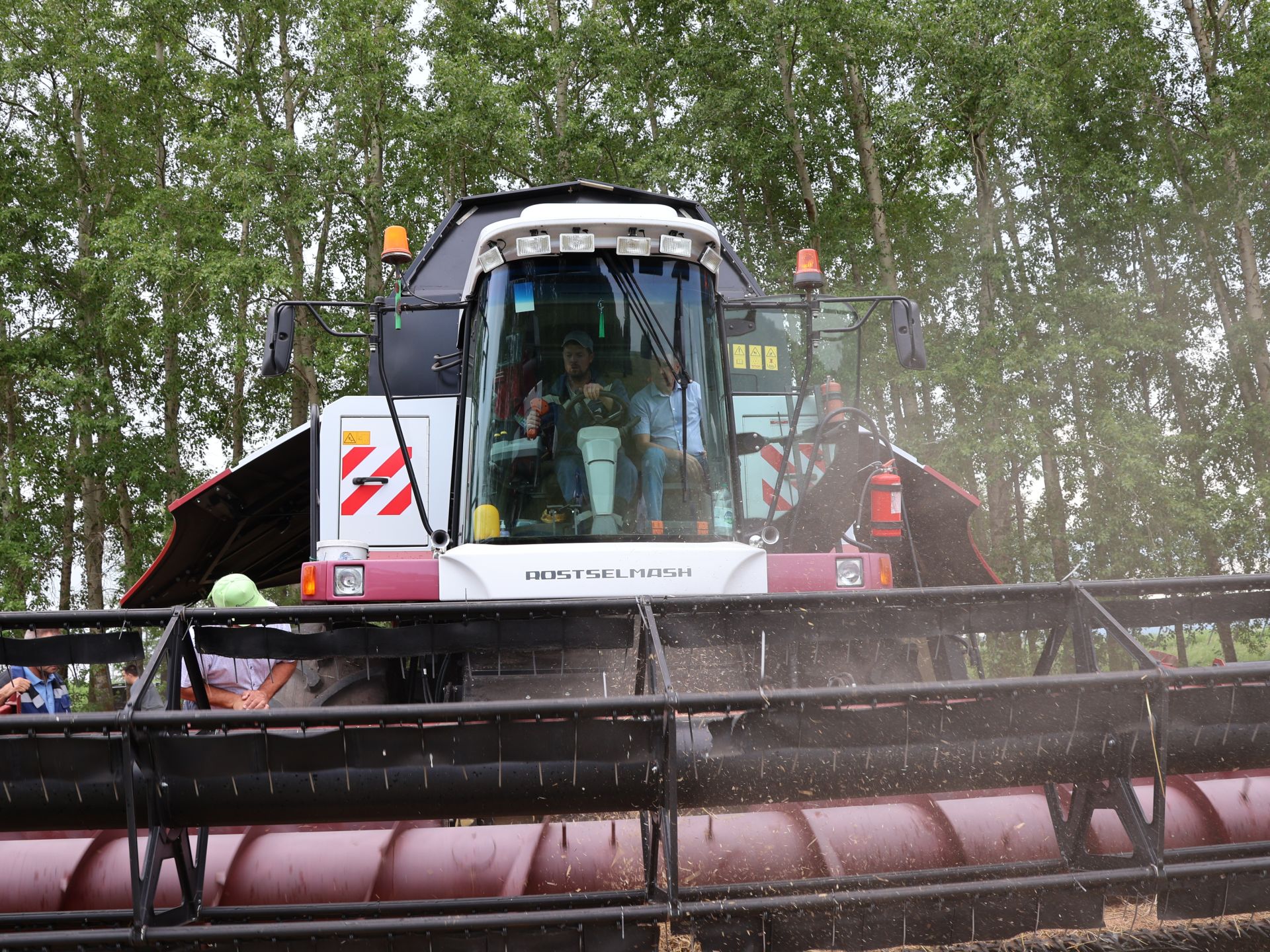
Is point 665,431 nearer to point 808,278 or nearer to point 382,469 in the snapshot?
point 808,278

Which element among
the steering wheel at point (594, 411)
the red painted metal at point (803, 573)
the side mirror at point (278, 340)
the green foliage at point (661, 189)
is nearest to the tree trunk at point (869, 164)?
the green foliage at point (661, 189)

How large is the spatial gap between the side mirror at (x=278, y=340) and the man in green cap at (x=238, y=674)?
1.04 m

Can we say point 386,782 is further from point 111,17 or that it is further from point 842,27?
point 111,17

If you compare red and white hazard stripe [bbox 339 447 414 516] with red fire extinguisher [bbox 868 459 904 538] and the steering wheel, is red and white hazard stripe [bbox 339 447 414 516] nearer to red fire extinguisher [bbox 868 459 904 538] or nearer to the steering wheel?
the steering wheel

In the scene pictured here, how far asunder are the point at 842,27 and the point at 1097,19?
24.9 feet

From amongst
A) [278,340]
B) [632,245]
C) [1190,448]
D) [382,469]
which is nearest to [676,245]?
[632,245]

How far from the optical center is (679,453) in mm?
4406

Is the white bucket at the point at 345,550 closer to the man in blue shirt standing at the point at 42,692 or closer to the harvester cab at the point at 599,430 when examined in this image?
the harvester cab at the point at 599,430

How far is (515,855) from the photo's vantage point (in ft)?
9.89

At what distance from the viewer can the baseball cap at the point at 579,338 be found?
4.46m

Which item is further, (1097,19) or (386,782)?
(1097,19)

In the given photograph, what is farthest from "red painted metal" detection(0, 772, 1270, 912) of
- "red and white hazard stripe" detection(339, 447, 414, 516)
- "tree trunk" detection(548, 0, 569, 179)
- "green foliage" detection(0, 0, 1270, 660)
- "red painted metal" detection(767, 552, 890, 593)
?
"tree trunk" detection(548, 0, 569, 179)

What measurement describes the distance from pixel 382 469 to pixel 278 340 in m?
1.20

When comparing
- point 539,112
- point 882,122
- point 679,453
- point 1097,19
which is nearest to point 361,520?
point 679,453
